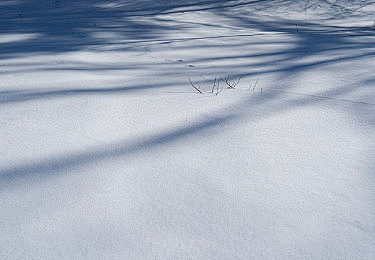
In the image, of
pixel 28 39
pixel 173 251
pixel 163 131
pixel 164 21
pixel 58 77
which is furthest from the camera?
pixel 164 21

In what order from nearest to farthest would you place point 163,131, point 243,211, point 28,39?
point 243,211, point 163,131, point 28,39

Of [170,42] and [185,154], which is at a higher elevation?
[170,42]

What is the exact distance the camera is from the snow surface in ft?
2.31

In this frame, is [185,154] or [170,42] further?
[170,42]

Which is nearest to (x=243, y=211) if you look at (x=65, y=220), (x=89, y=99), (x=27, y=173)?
(x=65, y=220)

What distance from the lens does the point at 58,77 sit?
162cm

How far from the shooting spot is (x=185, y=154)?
1.01 meters

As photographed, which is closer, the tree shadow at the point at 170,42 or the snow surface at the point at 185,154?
the snow surface at the point at 185,154

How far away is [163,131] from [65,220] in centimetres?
46

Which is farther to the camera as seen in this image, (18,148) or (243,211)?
(18,148)

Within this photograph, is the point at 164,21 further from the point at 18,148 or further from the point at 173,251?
the point at 173,251

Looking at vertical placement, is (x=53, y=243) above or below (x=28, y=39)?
below

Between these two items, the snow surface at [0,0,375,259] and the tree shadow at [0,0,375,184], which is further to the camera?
the tree shadow at [0,0,375,184]

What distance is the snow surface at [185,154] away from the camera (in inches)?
27.7
